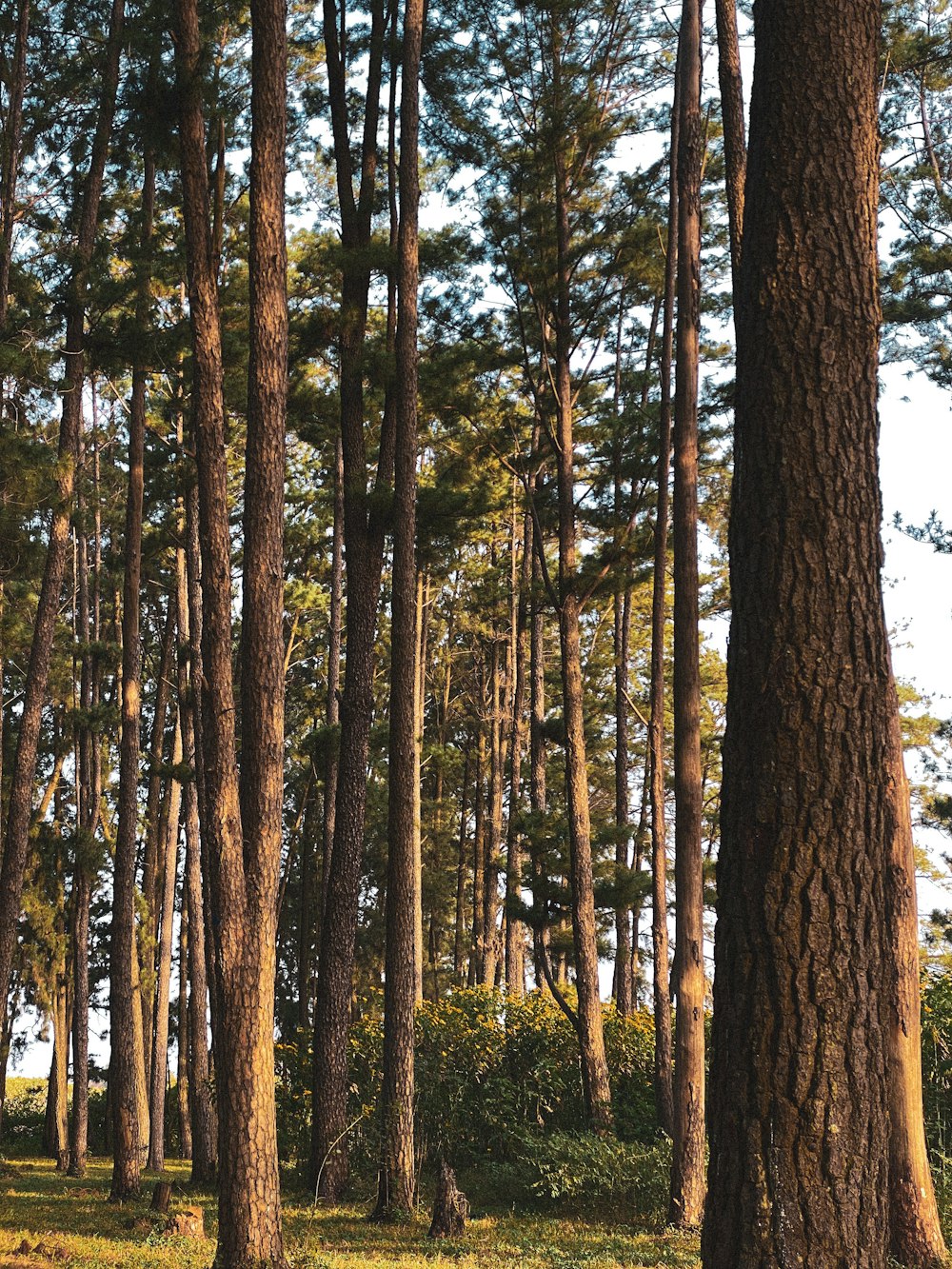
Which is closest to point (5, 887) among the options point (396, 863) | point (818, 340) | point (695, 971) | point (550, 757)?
point (396, 863)

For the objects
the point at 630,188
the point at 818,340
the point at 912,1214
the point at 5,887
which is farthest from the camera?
the point at 630,188

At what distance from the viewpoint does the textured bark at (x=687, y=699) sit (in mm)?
Result: 9164

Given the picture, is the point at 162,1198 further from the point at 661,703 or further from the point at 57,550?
the point at 661,703

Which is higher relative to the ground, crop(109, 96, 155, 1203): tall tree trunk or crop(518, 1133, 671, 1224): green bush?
crop(109, 96, 155, 1203): tall tree trunk

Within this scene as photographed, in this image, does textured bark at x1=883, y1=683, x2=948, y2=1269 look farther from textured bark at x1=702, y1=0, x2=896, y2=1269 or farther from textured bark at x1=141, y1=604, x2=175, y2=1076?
textured bark at x1=141, y1=604, x2=175, y2=1076

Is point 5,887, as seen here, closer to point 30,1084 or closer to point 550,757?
point 550,757

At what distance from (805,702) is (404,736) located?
7860 millimetres

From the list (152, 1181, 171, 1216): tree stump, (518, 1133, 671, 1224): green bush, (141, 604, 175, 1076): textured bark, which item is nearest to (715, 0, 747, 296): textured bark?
(518, 1133, 671, 1224): green bush

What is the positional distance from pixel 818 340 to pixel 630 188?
1219 centimetres

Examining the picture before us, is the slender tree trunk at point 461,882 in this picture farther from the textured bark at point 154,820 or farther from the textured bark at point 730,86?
the textured bark at point 730,86

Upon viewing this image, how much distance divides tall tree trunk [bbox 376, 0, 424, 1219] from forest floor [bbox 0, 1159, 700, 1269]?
0.68 m

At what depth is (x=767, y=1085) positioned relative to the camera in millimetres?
3186

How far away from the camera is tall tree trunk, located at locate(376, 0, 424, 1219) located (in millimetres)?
10367

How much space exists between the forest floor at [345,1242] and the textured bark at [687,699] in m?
0.74
